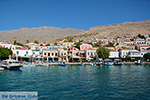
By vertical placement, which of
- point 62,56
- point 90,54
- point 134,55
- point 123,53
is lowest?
point 62,56

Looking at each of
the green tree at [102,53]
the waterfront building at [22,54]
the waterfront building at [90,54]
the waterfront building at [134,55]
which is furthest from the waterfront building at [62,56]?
the waterfront building at [134,55]

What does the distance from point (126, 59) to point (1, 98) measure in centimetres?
5681

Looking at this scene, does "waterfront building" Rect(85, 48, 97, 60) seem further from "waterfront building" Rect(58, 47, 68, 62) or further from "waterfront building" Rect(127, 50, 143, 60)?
"waterfront building" Rect(127, 50, 143, 60)

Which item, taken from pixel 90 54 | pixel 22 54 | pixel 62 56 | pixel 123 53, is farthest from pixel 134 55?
pixel 22 54

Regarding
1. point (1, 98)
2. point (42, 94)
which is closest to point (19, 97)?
point (1, 98)

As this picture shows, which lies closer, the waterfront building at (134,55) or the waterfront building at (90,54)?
the waterfront building at (90,54)

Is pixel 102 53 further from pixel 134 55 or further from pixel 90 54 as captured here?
pixel 134 55

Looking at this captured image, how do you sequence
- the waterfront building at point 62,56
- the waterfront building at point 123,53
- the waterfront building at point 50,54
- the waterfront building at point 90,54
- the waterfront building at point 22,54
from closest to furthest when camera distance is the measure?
the waterfront building at point 22,54, the waterfront building at point 62,56, the waterfront building at point 50,54, the waterfront building at point 90,54, the waterfront building at point 123,53

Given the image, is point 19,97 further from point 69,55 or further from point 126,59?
point 126,59

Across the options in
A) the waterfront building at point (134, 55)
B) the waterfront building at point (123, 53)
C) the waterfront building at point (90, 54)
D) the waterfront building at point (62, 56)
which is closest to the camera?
the waterfront building at point (62, 56)

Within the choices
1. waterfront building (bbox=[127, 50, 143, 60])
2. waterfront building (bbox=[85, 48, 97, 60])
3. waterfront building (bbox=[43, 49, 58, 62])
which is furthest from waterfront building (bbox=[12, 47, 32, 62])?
waterfront building (bbox=[127, 50, 143, 60])

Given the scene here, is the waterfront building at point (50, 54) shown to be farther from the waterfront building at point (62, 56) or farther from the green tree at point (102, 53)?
the green tree at point (102, 53)

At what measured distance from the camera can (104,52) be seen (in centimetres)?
5678

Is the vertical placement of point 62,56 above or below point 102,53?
below
